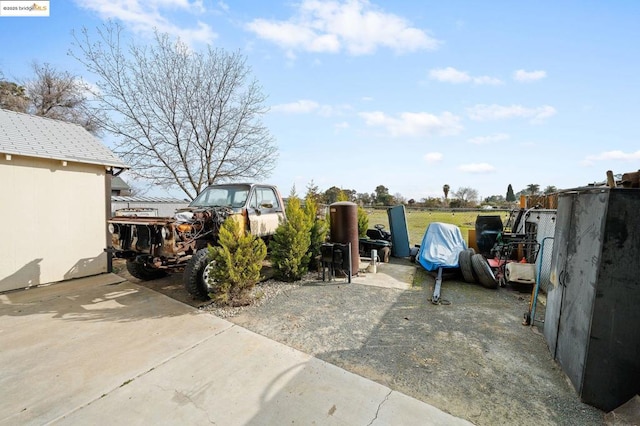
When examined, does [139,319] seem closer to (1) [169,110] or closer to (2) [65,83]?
(1) [169,110]

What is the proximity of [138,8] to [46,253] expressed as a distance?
627 cm

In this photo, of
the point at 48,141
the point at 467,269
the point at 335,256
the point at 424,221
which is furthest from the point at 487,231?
the point at 424,221

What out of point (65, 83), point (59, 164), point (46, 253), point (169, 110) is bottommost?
point (46, 253)

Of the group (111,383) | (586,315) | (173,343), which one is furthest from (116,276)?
(586,315)

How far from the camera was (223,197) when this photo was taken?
6.13 m

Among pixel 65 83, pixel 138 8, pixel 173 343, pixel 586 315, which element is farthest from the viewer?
pixel 65 83

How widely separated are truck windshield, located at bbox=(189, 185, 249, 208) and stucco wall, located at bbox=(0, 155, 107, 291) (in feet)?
7.89

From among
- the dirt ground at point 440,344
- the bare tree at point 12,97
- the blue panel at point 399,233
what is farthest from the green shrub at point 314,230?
the bare tree at point 12,97

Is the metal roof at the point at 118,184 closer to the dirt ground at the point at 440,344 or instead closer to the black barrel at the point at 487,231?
the dirt ground at the point at 440,344

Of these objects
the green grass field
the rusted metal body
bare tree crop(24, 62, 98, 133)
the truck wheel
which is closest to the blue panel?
the green grass field

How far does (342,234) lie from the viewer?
624 centimetres

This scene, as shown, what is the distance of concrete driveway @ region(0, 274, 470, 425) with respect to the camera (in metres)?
2.19

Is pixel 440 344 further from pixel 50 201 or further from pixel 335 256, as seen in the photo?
pixel 50 201

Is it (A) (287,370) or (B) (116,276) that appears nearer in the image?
(A) (287,370)
